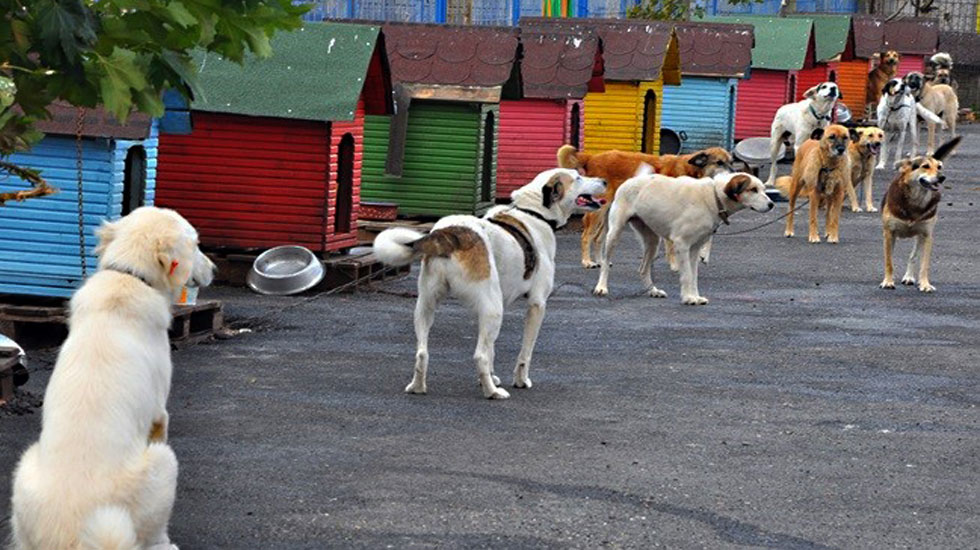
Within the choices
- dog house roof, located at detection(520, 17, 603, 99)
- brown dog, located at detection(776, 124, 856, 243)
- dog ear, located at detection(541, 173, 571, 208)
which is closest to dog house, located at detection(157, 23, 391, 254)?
dog ear, located at detection(541, 173, 571, 208)

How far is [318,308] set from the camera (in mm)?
14383

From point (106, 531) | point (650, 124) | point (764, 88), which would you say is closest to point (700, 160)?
point (650, 124)

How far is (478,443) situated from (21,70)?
3858 millimetres

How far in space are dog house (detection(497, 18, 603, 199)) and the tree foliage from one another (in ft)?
50.0

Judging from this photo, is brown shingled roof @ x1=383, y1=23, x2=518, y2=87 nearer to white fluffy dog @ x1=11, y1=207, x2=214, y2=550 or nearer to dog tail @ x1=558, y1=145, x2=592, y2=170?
dog tail @ x1=558, y1=145, x2=592, y2=170

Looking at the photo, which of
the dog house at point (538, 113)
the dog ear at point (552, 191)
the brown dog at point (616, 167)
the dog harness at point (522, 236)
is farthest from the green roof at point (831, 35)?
the dog harness at point (522, 236)

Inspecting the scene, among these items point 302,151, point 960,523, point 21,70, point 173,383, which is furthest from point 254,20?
point 302,151

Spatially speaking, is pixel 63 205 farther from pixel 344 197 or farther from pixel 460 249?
pixel 460 249

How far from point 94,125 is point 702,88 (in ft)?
56.0

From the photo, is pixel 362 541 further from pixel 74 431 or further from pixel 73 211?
pixel 73 211

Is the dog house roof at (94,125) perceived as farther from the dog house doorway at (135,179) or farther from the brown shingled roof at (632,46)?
the brown shingled roof at (632,46)

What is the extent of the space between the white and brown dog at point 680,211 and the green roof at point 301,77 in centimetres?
233

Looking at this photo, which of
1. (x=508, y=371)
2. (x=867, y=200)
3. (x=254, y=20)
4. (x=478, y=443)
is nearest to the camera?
(x=254, y=20)

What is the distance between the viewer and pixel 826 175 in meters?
20.7
